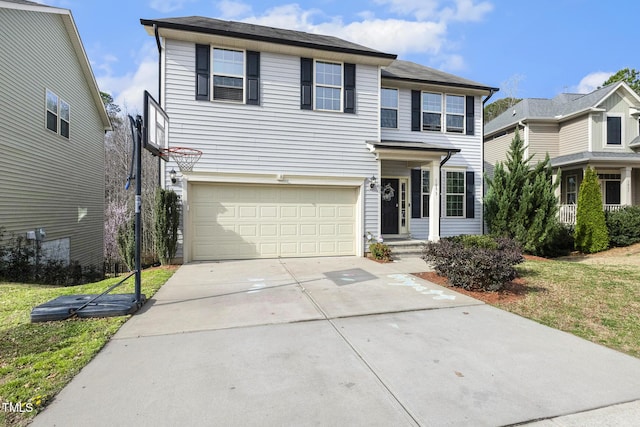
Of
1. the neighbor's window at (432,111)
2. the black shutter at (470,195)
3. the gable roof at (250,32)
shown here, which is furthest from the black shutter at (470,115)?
the gable roof at (250,32)

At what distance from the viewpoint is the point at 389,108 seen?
36.6 ft

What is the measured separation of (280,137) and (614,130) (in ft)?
54.0

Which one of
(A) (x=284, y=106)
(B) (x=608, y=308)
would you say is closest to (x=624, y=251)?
(B) (x=608, y=308)

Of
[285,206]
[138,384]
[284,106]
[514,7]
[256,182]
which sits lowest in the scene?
[138,384]

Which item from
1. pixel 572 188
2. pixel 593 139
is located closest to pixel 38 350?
pixel 572 188

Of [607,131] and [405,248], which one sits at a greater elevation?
[607,131]

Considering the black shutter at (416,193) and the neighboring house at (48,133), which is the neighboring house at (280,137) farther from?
the neighboring house at (48,133)

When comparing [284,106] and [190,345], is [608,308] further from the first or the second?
[284,106]

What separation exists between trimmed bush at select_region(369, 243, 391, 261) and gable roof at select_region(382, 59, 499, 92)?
5.79 meters

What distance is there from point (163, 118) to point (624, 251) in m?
15.1

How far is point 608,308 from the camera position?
194 inches

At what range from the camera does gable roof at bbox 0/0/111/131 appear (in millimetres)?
8219

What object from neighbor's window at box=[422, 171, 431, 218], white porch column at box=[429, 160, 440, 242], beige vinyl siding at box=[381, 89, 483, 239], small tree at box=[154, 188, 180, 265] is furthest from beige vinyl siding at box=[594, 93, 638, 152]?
small tree at box=[154, 188, 180, 265]

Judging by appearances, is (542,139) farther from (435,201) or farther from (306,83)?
(306,83)
